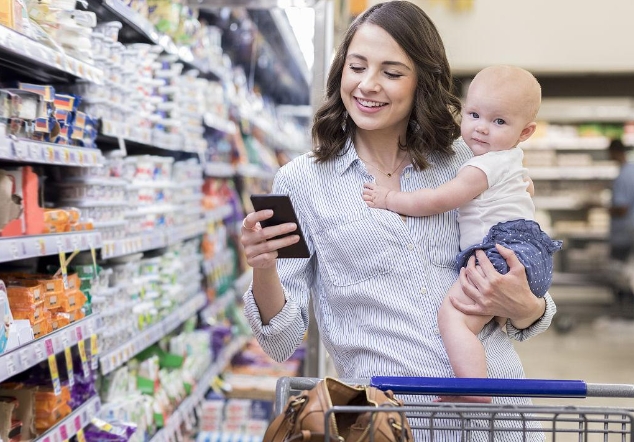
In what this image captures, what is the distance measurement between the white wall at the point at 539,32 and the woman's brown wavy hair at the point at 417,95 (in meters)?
7.44

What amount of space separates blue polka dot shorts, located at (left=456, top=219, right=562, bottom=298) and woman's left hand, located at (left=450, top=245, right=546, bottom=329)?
28 mm

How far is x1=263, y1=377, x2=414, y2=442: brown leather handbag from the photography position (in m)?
1.42

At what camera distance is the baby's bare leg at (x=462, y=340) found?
191 cm

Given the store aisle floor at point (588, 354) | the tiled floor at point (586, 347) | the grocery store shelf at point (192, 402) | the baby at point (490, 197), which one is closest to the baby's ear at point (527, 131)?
the baby at point (490, 197)

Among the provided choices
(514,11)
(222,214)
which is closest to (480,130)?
(222,214)

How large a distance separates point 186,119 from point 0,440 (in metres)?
2.32

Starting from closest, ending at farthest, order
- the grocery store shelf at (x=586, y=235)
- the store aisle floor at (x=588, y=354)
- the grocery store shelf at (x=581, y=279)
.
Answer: the store aisle floor at (x=588, y=354) < the grocery store shelf at (x=581, y=279) < the grocery store shelf at (x=586, y=235)

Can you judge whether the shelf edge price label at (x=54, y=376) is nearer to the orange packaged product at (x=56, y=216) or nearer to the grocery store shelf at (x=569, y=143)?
the orange packaged product at (x=56, y=216)

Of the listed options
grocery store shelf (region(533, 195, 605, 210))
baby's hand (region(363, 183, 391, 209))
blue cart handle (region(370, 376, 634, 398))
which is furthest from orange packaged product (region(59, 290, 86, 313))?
grocery store shelf (region(533, 195, 605, 210))

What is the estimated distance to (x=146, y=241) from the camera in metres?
3.31

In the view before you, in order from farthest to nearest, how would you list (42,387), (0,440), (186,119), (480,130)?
(186,119) → (42,387) → (480,130) → (0,440)

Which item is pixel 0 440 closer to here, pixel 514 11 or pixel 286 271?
pixel 286 271

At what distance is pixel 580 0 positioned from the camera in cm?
939

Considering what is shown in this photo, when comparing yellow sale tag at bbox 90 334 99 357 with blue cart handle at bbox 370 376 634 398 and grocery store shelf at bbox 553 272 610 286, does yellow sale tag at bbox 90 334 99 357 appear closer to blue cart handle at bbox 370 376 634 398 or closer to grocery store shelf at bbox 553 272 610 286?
blue cart handle at bbox 370 376 634 398
